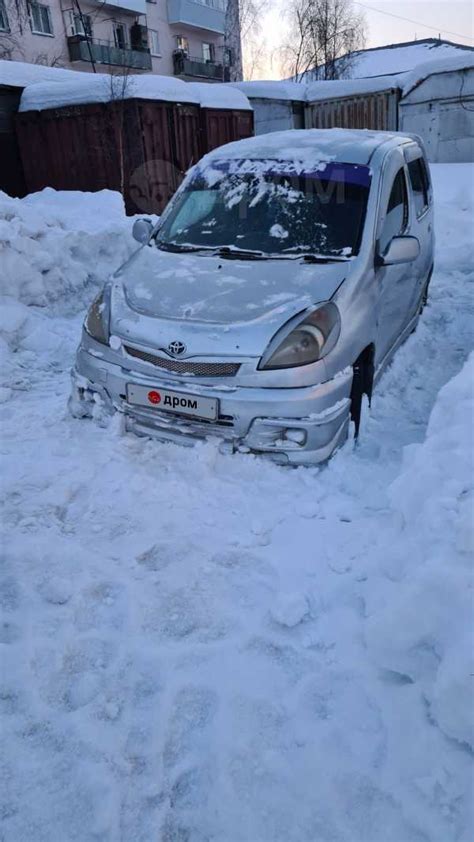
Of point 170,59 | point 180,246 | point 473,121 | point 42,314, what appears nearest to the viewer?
point 180,246

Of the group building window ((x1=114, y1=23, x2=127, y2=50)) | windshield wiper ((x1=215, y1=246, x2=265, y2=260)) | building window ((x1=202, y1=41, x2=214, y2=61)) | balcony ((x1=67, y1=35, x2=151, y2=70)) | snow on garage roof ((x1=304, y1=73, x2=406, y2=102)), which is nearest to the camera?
windshield wiper ((x1=215, y1=246, x2=265, y2=260))

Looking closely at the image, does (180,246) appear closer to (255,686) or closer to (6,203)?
(255,686)

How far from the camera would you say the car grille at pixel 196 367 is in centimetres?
318

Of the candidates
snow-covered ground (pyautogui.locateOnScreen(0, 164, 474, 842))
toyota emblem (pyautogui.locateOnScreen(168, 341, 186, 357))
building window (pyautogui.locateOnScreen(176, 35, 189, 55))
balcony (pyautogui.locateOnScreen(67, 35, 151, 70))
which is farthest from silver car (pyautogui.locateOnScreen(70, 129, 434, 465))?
building window (pyautogui.locateOnScreen(176, 35, 189, 55))

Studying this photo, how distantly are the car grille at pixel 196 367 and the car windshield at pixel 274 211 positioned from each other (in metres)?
→ 1.09

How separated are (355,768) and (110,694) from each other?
902 millimetres

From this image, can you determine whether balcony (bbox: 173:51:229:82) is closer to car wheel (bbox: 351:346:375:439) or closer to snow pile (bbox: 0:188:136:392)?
snow pile (bbox: 0:188:136:392)

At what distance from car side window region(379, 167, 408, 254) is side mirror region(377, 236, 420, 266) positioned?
113 millimetres

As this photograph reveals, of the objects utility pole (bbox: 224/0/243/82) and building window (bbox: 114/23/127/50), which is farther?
utility pole (bbox: 224/0/243/82)

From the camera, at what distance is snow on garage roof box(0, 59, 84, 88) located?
36.5 feet

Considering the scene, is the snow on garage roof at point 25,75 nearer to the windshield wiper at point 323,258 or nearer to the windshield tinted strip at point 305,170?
the windshield tinted strip at point 305,170

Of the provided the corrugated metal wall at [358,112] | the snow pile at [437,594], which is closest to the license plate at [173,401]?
the snow pile at [437,594]

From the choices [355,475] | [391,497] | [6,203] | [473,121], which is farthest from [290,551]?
[473,121]

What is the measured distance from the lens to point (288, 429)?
320cm
